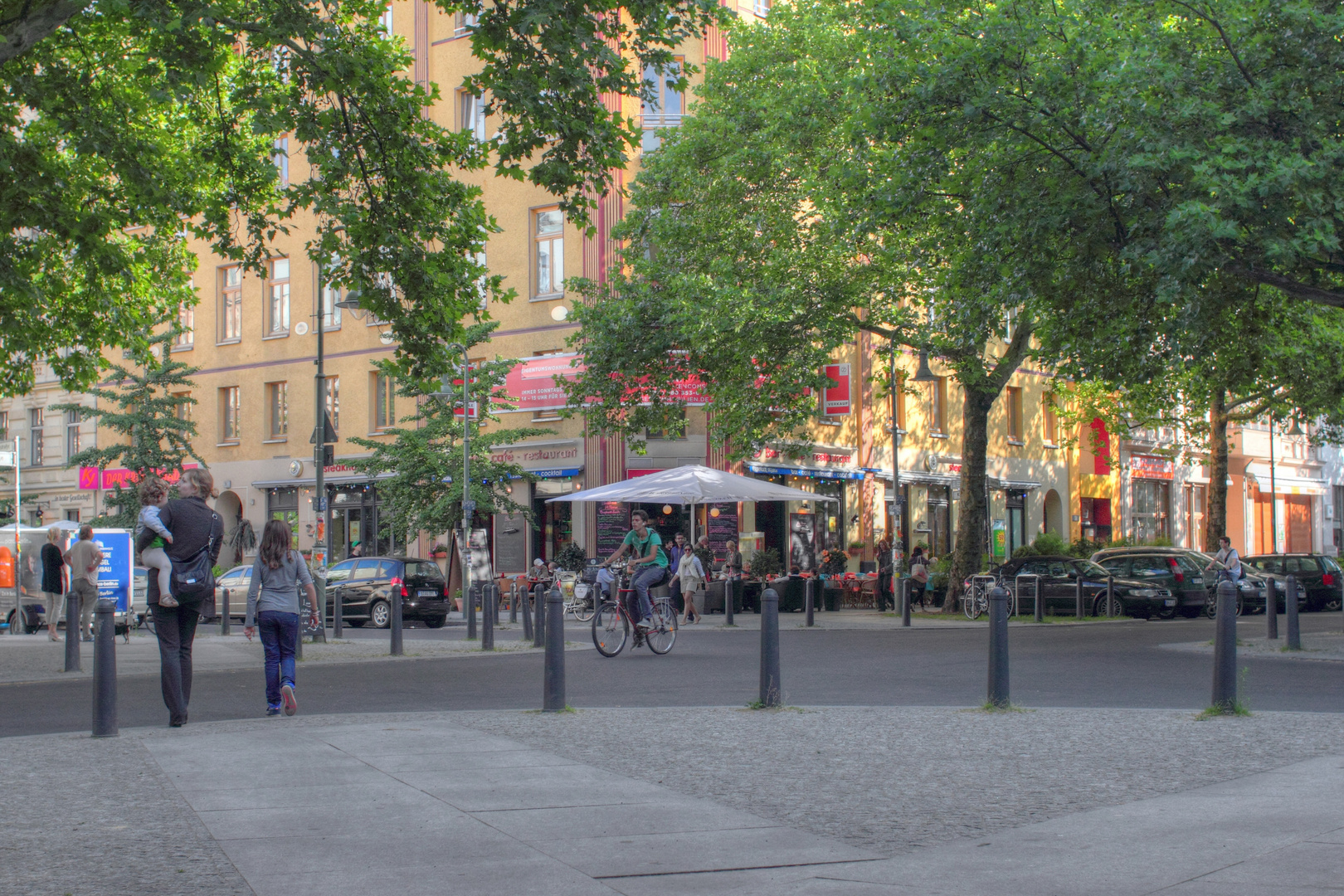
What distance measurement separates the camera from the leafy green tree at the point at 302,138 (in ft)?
45.3

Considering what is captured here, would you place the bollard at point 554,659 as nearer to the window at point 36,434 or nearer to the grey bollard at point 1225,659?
the grey bollard at point 1225,659

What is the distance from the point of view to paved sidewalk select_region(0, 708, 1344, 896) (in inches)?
199

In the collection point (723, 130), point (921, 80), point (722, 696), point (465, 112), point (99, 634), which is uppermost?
point (465, 112)

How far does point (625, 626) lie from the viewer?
17.0 metres

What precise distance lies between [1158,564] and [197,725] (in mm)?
23621

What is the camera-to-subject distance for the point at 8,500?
50.3m

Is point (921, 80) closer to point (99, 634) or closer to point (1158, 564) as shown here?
point (99, 634)

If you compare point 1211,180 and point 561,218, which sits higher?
point 561,218

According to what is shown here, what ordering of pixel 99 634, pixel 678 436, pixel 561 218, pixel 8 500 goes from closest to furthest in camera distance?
1. pixel 99 634
2. pixel 678 436
3. pixel 561 218
4. pixel 8 500

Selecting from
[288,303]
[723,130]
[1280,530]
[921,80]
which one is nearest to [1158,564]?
[723,130]

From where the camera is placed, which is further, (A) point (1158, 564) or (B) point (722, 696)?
(A) point (1158, 564)

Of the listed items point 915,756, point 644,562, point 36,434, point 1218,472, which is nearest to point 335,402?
point 36,434

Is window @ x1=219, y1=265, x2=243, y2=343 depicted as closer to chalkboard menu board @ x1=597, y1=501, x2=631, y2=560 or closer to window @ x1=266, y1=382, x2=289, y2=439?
window @ x1=266, y1=382, x2=289, y2=439

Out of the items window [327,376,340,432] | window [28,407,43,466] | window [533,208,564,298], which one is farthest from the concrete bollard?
window [28,407,43,466]
